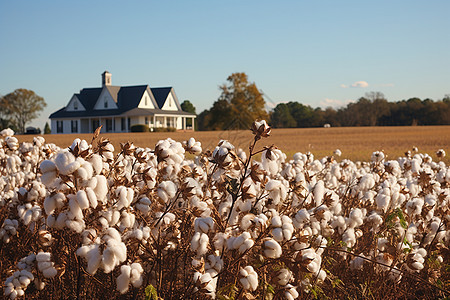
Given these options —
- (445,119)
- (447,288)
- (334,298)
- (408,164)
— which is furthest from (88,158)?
(445,119)

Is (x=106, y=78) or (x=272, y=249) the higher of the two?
(x=106, y=78)

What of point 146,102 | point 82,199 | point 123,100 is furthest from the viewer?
point 123,100

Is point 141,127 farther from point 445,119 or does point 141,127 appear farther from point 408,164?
point 408,164

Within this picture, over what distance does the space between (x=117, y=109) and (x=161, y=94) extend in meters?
6.58

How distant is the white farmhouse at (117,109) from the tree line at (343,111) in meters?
10.1

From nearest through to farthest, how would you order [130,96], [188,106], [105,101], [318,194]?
[318,194]
[130,96]
[105,101]
[188,106]

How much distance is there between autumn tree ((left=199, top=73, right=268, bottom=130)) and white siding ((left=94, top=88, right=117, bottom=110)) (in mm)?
17613

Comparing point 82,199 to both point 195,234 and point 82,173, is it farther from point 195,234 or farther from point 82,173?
point 195,234

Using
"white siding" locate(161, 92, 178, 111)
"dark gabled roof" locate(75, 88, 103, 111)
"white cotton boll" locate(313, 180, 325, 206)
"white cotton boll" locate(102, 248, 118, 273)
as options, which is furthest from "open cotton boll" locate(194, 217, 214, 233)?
"dark gabled roof" locate(75, 88, 103, 111)

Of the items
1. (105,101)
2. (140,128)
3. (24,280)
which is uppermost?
(105,101)

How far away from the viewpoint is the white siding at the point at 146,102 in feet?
207

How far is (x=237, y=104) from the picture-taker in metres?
76.8

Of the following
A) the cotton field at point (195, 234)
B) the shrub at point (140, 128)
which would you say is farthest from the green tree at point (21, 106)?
the cotton field at point (195, 234)

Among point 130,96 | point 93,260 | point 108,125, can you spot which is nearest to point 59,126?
point 108,125
